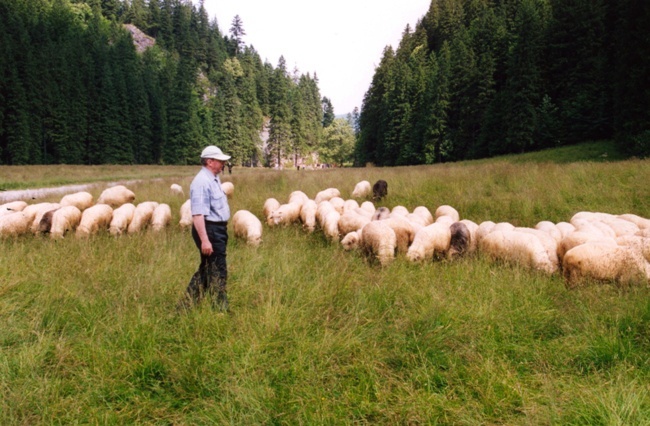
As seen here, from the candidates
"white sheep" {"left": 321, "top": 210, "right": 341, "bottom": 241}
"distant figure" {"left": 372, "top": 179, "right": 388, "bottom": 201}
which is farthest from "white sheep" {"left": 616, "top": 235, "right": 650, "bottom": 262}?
"distant figure" {"left": 372, "top": 179, "right": 388, "bottom": 201}

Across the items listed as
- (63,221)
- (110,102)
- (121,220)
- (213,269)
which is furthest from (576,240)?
(110,102)

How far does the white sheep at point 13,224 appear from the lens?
7.54 meters

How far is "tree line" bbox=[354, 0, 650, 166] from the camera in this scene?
891 inches

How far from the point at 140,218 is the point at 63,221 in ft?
5.23

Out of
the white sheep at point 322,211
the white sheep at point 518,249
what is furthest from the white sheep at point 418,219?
the white sheep at point 322,211

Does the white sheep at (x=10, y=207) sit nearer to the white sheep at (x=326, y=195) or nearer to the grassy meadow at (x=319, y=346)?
the grassy meadow at (x=319, y=346)

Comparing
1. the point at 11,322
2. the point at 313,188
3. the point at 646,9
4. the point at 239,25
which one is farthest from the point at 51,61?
the point at 239,25

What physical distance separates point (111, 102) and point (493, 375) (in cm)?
6679

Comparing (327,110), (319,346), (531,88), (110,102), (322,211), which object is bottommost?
(319,346)

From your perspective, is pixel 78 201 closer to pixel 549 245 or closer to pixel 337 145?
pixel 549 245

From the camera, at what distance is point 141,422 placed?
2.61 meters

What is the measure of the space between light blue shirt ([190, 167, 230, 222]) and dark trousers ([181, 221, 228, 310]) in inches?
5.2

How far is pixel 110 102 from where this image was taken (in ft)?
181

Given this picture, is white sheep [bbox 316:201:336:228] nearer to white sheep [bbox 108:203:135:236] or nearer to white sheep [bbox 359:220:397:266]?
white sheep [bbox 359:220:397:266]
